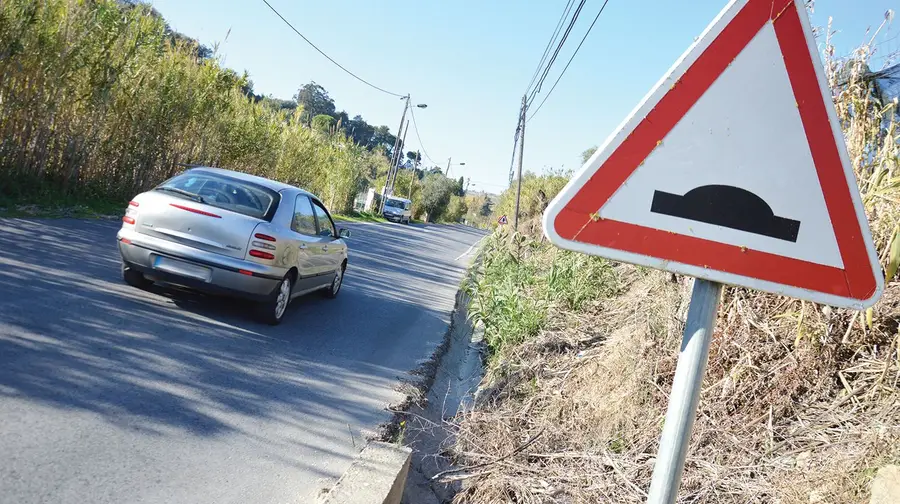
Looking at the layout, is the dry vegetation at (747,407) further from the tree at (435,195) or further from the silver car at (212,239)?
the tree at (435,195)

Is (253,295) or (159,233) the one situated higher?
(159,233)

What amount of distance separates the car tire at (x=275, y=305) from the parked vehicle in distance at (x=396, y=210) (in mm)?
41647

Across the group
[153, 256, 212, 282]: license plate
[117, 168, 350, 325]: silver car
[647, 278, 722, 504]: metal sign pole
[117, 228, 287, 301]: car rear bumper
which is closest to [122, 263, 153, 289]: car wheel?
[117, 168, 350, 325]: silver car

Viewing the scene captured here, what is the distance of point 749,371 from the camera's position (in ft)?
12.9

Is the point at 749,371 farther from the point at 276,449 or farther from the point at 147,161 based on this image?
the point at 147,161

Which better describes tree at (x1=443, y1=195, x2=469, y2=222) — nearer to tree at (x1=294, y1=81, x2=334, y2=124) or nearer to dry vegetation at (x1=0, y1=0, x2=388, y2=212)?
tree at (x1=294, y1=81, x2=334, y2=124)

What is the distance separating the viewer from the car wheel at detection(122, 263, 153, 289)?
7.48 m

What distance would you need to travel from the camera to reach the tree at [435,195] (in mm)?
72125

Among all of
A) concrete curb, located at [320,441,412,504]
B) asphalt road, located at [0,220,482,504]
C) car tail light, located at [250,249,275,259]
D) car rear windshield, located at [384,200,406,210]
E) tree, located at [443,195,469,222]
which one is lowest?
asphalt road, located at [0,220,482,504]

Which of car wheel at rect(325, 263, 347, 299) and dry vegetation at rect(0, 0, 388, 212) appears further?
dry vegetation at rect(0, 0, 388, 212)

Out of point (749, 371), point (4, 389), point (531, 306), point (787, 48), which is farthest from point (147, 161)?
point (787, 48)

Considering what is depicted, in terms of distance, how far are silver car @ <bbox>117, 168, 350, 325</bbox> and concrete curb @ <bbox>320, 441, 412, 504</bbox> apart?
12.0 feet

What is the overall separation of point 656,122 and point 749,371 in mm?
2675

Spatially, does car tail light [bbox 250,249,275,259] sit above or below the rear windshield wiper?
below
